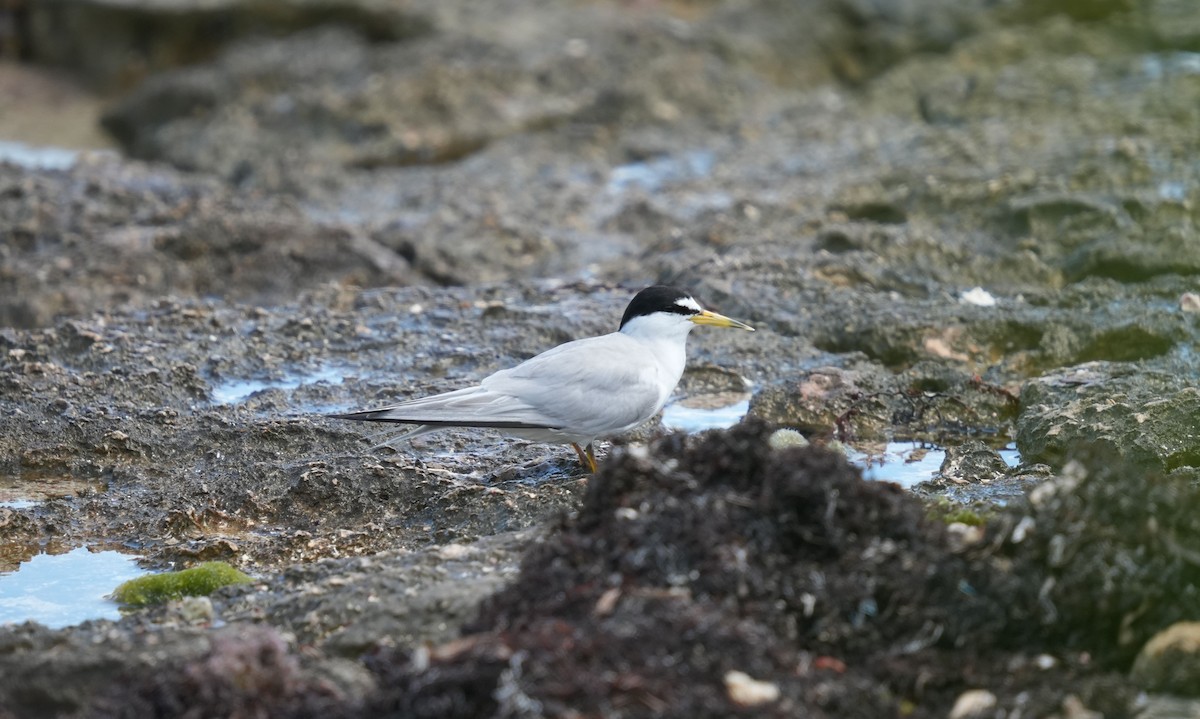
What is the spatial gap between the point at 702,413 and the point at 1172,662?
322 centimetres

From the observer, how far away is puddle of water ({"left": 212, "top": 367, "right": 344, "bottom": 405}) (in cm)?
672

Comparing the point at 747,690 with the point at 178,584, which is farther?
the point at 178,584

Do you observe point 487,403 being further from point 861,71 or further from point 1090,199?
point 861,71

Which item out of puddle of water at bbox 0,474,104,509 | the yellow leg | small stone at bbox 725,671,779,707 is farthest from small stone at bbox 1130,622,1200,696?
puddle of water at bbox 0,474,104,509

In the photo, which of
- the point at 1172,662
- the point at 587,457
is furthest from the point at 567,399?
the point at 1172,662

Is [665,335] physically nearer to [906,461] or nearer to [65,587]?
[906,461]

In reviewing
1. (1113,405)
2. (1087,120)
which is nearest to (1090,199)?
(1087,120)

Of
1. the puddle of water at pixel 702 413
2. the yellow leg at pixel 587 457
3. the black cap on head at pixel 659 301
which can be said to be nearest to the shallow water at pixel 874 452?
the puddle of water at pixel 702 413

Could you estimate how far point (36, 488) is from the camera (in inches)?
230

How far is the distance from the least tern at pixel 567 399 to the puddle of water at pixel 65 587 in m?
1.03

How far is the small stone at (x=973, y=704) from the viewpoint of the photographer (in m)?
3.48

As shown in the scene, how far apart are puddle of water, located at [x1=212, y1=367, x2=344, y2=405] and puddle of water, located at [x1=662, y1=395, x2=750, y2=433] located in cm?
167

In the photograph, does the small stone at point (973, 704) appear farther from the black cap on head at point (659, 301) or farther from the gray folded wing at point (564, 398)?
the black cap on head at point (659, 301)

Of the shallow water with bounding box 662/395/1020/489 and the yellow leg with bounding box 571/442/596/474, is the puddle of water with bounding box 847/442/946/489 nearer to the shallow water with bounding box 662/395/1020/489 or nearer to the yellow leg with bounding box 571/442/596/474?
the shallow water with bounding box 662/395/1020/489
